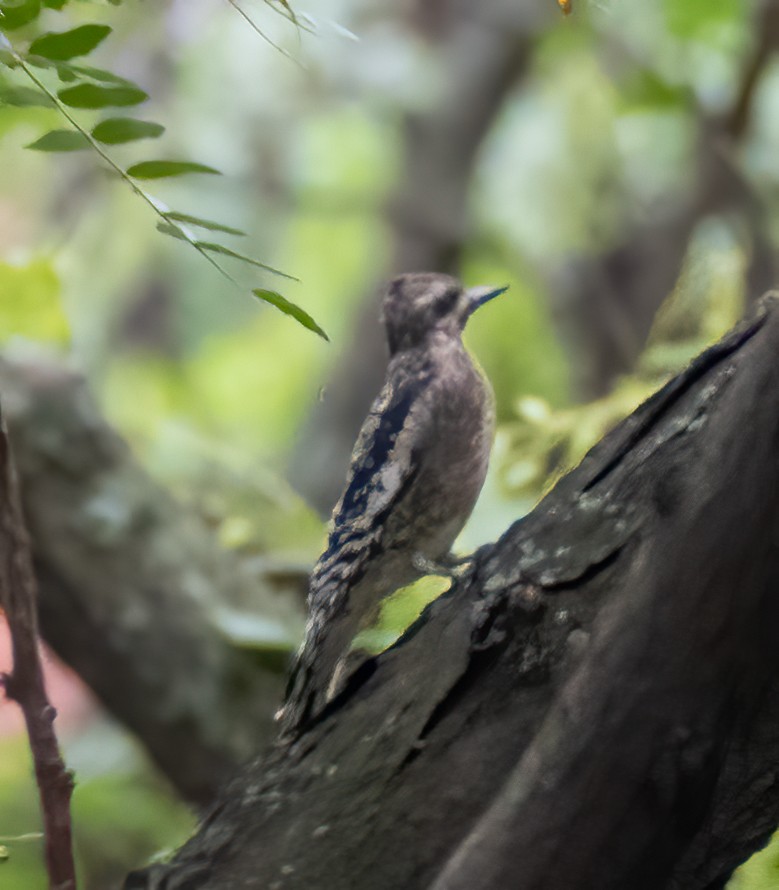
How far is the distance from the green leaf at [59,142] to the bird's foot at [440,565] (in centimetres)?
45

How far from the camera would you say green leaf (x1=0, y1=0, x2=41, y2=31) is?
2.39ft

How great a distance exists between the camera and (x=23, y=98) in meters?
0.71

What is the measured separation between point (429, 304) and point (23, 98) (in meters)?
0.46

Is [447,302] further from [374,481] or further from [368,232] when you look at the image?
[368,232]

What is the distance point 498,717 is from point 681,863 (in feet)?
0.53

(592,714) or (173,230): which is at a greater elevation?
(173,230)

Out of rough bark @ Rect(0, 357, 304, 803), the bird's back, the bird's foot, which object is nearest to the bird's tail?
the bird's back

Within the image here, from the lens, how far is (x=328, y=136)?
3691 mm

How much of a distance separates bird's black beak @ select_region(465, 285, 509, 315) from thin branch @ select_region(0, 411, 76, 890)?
0.45 meters

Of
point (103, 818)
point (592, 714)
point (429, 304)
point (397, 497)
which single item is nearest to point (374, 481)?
point (397, 497)

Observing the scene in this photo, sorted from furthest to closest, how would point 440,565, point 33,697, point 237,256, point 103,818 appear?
point 103,818 < point 440,565 < point 33,697 < point 237,256

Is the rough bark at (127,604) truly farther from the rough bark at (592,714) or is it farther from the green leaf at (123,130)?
the green leaf at (123,130)

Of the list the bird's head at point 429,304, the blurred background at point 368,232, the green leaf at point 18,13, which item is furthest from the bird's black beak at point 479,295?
the green leaf at point 18,13

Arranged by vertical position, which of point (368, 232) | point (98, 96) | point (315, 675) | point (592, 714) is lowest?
point (592, 714)
